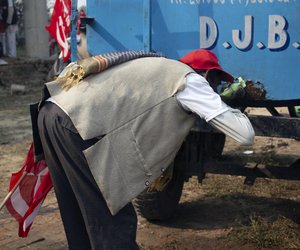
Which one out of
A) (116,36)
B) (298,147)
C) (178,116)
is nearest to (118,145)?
(178,116)

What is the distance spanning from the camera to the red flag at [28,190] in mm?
3279

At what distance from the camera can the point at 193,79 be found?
2.59 m

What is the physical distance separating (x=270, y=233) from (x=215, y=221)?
564 millimetres

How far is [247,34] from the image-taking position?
3412 millimetres

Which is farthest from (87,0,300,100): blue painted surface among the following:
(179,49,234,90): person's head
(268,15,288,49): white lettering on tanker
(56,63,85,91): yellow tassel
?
(56,63,85,91): yellow tassel

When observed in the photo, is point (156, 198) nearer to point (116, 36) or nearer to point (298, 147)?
point (116, 36)

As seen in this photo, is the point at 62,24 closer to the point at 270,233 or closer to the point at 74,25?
the point at 74,25

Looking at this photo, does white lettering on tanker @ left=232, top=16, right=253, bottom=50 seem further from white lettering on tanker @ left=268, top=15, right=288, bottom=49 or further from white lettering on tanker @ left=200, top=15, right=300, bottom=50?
white lettering on tanker @ left=268, top=15, right=288, bottom=49

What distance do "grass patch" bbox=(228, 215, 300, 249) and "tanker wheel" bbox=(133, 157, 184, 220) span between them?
0.50 m

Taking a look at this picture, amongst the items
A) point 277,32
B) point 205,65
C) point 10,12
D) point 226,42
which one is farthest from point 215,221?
point 10,12

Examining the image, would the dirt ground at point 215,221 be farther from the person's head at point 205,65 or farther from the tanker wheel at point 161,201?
the person's head at point 205,65

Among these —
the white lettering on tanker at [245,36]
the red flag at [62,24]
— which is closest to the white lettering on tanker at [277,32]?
the white lettering on tanker at [245,36]

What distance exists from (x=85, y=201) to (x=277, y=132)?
127cm

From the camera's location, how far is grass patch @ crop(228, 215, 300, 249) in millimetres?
3891
